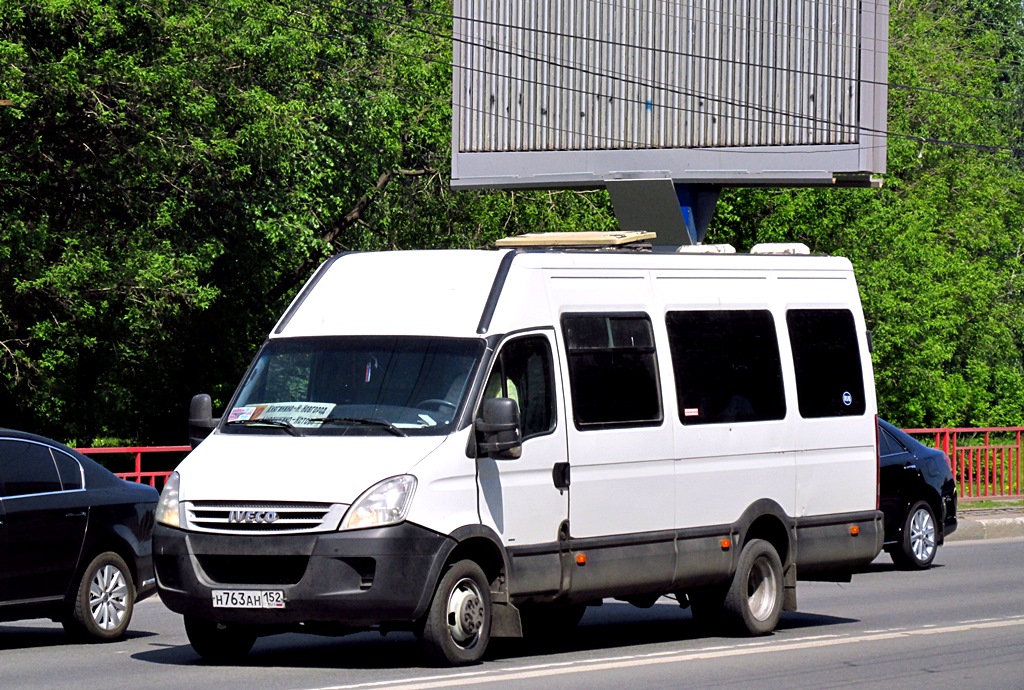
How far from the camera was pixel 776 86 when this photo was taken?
91.3 ft

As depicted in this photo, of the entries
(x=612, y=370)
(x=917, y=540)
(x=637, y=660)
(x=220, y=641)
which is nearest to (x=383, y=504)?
(x=220, y=641)

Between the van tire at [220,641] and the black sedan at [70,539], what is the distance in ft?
5.25

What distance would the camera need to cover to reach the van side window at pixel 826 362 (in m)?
→ 12.5

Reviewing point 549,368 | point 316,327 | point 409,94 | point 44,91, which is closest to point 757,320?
point 549,368

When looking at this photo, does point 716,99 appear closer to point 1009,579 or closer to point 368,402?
point 1009,579

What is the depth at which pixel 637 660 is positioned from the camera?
1050 cm

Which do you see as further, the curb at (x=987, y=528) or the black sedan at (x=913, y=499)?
the curb at (x=987, y=528)

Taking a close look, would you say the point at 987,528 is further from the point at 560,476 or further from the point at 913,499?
the point at 560,476

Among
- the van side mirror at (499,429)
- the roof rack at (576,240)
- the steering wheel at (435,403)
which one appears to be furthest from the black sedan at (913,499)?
the steering wheel at (435,403)

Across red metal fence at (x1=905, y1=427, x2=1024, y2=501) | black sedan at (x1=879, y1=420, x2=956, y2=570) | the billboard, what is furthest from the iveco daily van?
the billboard

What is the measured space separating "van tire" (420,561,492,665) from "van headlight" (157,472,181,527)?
1.54 meters

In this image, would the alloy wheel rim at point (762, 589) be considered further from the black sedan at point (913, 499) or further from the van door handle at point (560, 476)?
the black sedan at point (913, 499)

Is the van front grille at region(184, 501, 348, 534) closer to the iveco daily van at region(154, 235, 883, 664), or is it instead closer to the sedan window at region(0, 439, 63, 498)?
the iveco daily van at region(154, 235, 883, 664)

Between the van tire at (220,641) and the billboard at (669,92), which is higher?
the billboard at (669,92)
